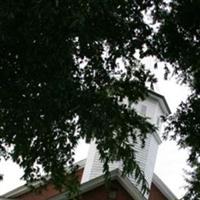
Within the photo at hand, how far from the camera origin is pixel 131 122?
6.88m

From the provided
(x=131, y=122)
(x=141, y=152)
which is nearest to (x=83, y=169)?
(x=141, y=152)

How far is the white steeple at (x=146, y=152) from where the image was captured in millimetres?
21797

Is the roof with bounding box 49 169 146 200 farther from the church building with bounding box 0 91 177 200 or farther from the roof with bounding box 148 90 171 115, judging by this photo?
the roof with bounding box 148 90 171 115

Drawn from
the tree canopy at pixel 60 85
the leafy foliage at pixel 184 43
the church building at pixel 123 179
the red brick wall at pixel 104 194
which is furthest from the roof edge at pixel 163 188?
the tree canopy at pixel 60 85

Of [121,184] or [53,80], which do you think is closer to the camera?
A: [53,80]

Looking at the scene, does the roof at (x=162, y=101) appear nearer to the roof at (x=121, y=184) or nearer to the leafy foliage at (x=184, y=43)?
the roof at (x=121, y=184)

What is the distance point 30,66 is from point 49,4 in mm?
791

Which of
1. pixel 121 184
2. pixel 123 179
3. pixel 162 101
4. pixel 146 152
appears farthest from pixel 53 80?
pixel 162 101

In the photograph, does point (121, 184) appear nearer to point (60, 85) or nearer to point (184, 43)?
point (184, 43)

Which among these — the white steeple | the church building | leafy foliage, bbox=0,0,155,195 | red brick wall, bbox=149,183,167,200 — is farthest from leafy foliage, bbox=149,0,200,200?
red brick wall, bbox=149,183,167,200

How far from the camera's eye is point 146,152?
72.6 ft

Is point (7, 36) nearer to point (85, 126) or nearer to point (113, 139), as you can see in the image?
point (85, 126)

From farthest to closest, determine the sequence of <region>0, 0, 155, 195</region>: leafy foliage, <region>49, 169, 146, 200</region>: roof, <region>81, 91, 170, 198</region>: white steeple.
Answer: <region>81, 91, 170, 198</region>: white steeple
<region>49, 169, 146, 200</region>: roof
<region>0, 0, 155, 195</region>: leafy foliage

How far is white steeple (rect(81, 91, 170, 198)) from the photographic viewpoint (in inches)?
858
